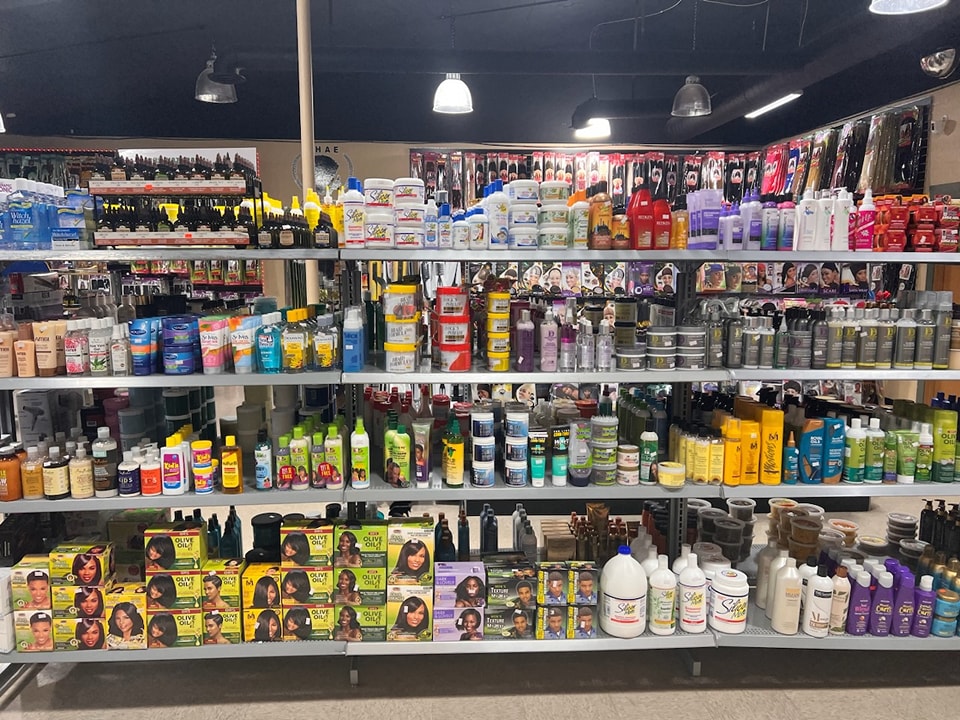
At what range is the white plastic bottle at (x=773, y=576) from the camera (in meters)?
2.91

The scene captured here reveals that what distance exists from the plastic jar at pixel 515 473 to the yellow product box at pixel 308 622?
3.07ft

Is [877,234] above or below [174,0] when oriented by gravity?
below

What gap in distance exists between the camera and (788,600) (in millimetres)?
2834

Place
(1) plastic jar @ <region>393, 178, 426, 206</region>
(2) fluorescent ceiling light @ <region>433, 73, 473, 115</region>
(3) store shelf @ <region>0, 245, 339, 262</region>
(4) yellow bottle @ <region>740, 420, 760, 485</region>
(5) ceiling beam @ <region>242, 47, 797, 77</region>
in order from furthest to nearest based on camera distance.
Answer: (5) ceiling beam @ <region>242, 47, 797, 77</region>, (2) fluorescent ceiling light @ <region>433, 73, 473, 115</region>, (4) yellow bottle @ <region>740, 420, 760, 485</region>, (1) plastic jar @ <region>393, 178, 426, 206</region>, (3) store shelf @ <region>0, 245, 339, 262</region>

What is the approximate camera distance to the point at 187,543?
279cm

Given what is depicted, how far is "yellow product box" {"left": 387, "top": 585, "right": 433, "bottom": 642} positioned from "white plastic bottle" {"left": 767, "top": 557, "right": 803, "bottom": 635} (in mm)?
1503

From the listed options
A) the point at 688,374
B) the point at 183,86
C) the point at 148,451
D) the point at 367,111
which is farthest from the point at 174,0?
the point at 688,374

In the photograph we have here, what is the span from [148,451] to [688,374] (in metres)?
2.31

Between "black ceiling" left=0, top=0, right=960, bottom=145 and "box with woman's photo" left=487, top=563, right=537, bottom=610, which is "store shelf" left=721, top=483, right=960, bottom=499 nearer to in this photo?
"box with woman's photo" left=487, top=563, right=537, bottom=610

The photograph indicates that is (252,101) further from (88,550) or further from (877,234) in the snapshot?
(877,234)

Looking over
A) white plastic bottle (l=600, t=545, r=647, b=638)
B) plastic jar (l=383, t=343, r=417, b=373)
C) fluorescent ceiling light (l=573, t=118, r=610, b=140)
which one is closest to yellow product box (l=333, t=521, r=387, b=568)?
plastic jar (l=383, t=343, r=417, b=373)

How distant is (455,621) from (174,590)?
1197mm

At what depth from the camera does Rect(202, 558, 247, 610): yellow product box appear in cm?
279

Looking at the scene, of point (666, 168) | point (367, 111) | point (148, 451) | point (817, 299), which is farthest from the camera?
point (367, 111)
